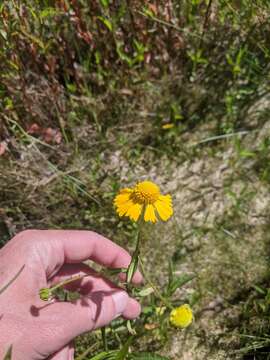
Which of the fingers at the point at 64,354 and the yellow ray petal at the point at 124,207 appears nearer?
the yellow ray petal at the point at 124,207

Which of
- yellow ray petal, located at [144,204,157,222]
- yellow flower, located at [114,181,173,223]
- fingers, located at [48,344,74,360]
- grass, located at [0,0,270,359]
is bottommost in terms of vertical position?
fingers, located at [48,344,74,360]

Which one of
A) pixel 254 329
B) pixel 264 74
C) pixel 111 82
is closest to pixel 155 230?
pixel 254 329

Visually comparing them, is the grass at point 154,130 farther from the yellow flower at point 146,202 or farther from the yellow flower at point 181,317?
the yellow flower at point 146,202

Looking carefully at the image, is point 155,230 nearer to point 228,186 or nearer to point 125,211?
point 228,186

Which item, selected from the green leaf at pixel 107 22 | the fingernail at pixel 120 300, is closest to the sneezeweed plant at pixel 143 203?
the fingernail at pixel 120 300

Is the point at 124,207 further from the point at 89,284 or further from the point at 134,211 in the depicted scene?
the point at 89,284

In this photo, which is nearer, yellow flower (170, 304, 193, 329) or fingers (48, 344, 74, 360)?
fingers (48, 344, 74, 360)

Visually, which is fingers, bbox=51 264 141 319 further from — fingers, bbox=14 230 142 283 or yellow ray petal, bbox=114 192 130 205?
yellow ray petal, bbox=114 192 130 205

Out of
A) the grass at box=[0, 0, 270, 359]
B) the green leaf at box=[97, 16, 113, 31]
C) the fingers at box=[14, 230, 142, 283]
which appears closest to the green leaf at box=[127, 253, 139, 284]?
the fingers at box=[14, 230, 142, 283]
